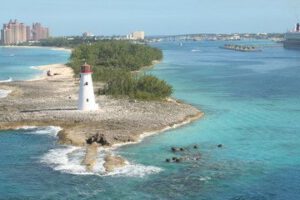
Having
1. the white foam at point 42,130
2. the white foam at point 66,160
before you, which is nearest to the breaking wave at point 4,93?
the white foam at point 42,130

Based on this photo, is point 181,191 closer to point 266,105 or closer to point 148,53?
point 266,105

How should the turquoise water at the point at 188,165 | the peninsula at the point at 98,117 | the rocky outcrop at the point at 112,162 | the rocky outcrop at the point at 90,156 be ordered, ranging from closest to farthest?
the turquoise water at the point at 188,165, the rocky outcrop at the point at 112,162, the rocky outcrop at the point at 90,156, the peninsula at the point at 98,117

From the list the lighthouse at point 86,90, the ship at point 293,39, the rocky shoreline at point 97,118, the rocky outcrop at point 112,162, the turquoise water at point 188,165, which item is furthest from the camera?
the ship at point 293,39

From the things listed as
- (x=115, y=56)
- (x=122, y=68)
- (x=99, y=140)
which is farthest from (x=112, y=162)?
(x=115, y=56)

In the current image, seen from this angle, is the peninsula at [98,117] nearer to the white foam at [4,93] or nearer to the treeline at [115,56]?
the white foam at [4,93]

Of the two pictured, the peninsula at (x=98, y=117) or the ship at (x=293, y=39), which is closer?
the peninsula at (x=98, y=117)

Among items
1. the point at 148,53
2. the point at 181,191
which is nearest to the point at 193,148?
the point at 181,191

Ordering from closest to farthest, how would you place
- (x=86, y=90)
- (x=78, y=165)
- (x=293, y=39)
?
(x=78, y=165)
(x=86, y=90)
(x=293, y=39)

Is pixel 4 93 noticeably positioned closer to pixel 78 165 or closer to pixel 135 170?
→ pixel 78 165
